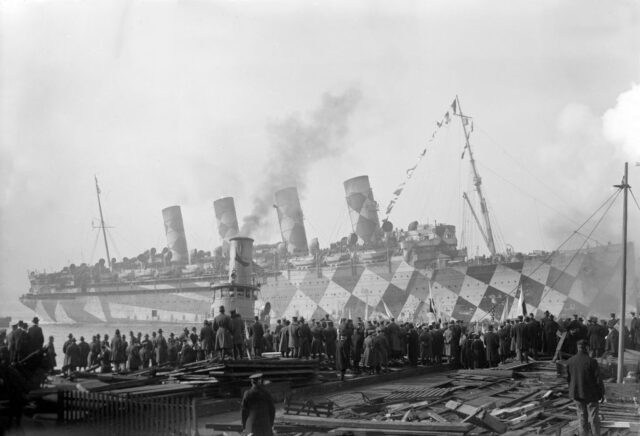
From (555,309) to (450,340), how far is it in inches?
1147

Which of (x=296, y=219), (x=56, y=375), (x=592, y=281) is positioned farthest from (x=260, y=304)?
(x=56, y=375)

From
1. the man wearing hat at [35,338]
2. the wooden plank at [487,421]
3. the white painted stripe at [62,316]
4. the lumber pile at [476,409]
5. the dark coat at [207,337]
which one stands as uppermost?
the man wearing hat at [35,338]

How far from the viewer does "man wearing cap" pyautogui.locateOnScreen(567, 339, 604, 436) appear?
7.03 metres

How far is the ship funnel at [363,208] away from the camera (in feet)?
182

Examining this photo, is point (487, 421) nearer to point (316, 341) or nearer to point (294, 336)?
point (294, 336)

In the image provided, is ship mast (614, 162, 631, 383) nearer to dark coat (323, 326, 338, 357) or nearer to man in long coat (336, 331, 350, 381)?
man in long coat (336, 331, 350, 381)

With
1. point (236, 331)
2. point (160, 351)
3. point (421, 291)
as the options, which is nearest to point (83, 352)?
point (160, 351)

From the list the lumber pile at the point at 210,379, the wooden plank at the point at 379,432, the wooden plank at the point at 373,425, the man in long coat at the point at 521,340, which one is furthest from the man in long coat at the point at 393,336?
the wooden plank at the point at 379,432

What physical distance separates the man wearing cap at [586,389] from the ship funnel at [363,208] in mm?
48067

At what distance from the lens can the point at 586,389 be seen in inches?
277

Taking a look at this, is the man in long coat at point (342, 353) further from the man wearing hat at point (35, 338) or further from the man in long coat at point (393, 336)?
the man wearing hat at point (35, 338)

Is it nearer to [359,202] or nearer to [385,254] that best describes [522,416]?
[385,254]

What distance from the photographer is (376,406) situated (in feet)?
30.7

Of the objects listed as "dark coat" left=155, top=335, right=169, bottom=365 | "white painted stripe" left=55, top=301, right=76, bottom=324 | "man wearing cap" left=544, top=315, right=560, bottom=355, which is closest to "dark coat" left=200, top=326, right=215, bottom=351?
"dark coat" left=155, top=335, right=169, bottom=365
